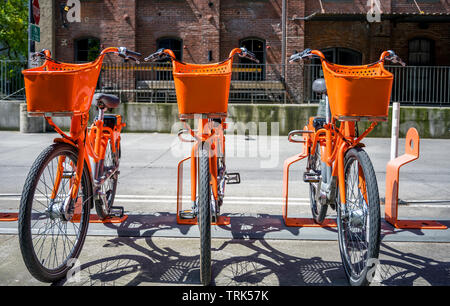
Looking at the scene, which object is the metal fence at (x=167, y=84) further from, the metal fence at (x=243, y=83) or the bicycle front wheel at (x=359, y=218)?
the bicycle front wheel at (x=359, y=218)

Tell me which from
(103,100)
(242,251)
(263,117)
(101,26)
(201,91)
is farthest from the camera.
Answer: (101,26)

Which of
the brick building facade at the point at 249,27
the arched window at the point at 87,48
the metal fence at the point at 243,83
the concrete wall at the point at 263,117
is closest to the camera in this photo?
the concrete wall at the point at 263,117

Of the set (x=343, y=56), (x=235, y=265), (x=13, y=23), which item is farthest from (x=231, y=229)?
(x=13, y=23)

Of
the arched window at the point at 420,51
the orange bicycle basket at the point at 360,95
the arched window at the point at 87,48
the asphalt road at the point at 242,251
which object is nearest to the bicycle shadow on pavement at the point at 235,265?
the asphalt road at the point at 242,251

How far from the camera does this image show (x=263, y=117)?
15.7 m

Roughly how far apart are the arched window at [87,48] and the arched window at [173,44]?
2851 mm

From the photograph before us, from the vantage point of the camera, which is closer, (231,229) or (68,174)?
(68,174)

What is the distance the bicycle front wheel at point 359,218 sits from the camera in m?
3.03

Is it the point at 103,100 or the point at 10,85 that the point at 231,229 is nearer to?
the point at 103,100

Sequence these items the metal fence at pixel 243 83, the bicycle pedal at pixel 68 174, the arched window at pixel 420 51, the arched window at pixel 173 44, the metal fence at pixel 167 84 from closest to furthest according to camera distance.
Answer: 1. the bicycle pedal at pixel 68 174
2. the metal fence at pixel 243 83
3. the metal fence at pixel 167 84
4. the arched window at pixel 173 44
5. the arched window at pixel 420 51

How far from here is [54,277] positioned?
3.29 meters

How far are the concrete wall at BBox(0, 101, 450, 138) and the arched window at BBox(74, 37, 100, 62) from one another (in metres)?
5.50

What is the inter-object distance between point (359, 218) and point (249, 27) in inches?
687
